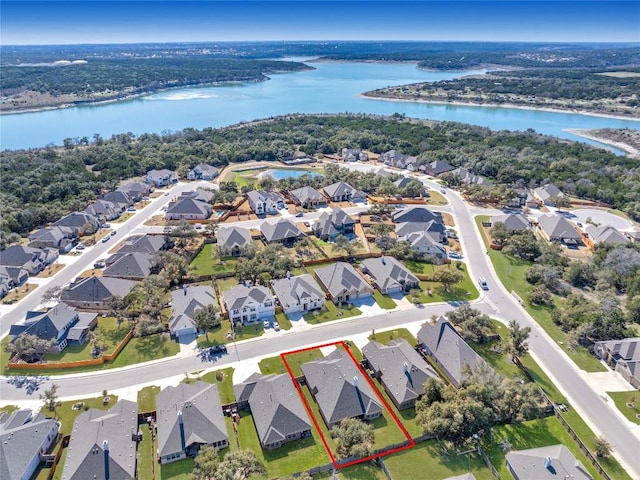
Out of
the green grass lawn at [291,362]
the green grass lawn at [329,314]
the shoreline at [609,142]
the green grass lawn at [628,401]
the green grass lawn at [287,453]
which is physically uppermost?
the shoreline at [609,142]

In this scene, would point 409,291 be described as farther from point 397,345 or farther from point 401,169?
point 401,169

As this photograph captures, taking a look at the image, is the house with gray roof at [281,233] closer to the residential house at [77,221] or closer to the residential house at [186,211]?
the residential house at [186,211]

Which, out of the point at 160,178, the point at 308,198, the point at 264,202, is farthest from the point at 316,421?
the point at 160,178

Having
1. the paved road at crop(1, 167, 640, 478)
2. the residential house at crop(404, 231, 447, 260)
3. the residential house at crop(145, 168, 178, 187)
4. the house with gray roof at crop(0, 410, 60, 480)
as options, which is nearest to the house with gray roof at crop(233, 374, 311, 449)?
the paved road at crop(1, 167, 640, 478)

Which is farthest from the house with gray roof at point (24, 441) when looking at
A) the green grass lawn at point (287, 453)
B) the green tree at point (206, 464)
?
the green grass lawn at point (287, 453)

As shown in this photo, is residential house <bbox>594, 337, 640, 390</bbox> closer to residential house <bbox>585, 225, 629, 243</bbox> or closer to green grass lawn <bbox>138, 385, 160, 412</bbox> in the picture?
residential house <bbox>585, 225, 629, 243</bbox>
